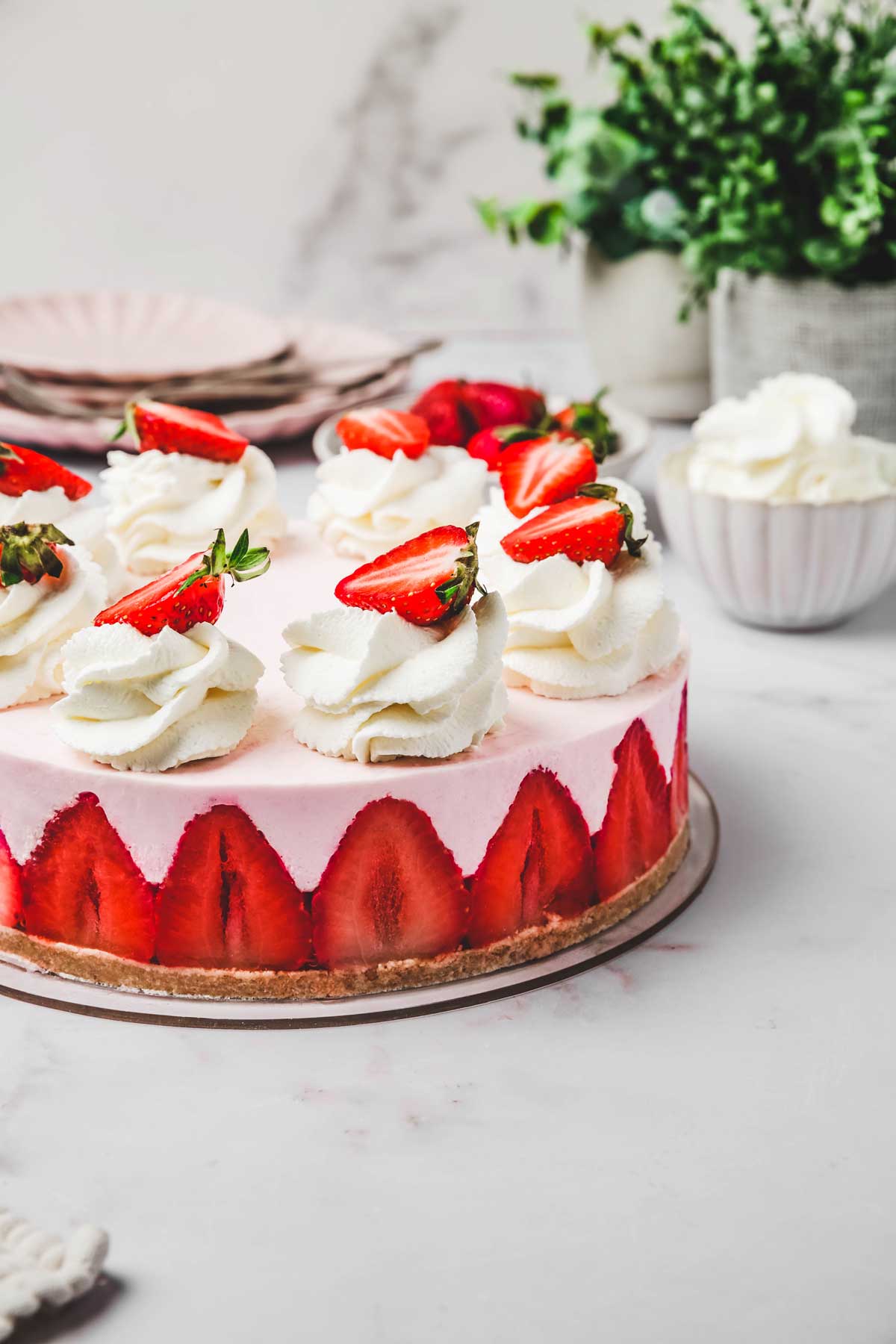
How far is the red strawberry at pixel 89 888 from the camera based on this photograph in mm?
1395

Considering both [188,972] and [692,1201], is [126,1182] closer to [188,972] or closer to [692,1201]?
[188,972]

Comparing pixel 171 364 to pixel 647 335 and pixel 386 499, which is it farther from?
pixel 386 499

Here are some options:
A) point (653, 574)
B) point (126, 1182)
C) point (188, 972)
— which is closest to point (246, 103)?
point (653, 574)

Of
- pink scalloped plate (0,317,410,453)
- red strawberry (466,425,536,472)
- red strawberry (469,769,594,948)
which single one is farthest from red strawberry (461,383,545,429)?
red strawberry (469,769,594,948)

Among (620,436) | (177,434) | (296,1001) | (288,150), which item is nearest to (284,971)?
(296,1001)

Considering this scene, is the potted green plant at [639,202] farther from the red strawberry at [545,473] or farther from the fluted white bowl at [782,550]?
the red strawberry at [545,473]

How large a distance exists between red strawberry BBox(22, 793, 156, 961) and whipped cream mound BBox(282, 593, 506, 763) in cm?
19

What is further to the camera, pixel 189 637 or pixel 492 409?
pixel 492 409

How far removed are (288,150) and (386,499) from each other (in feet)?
6.50

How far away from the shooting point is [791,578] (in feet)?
7.25

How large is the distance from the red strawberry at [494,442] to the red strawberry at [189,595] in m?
0.64

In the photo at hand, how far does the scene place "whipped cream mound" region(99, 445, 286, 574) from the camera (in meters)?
1.85

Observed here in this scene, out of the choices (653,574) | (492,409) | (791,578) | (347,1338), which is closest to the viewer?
(347,1338)

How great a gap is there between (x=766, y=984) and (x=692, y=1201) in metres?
0.32
